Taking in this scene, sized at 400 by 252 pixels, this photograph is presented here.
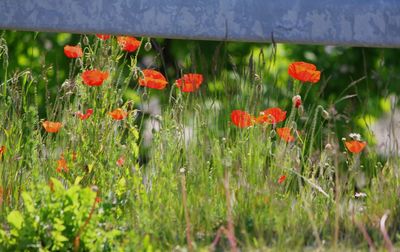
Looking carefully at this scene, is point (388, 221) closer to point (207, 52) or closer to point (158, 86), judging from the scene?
point (158, 86)

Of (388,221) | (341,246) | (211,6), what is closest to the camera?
(341,246)

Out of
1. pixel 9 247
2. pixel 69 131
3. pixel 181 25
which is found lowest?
pixel 9 247

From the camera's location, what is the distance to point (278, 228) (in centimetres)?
337

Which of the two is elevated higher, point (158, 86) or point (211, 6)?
point (211, 6)

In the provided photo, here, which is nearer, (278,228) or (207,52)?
(278,228)

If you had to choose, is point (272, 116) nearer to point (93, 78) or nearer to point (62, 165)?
point (93, 78)

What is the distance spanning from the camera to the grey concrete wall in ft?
12.9

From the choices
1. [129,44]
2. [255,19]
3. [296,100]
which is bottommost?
[296,100]

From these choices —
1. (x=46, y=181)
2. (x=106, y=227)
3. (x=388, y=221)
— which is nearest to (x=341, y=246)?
(x=388, y=221)

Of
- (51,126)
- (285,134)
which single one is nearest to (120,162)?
(51,126)

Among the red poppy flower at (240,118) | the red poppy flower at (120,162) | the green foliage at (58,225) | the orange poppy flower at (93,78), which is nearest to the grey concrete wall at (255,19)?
the orange poppy flower at (93,78)

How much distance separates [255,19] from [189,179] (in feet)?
2.01

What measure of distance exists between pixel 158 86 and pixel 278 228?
2.92ft

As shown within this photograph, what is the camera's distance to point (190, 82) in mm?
3932
